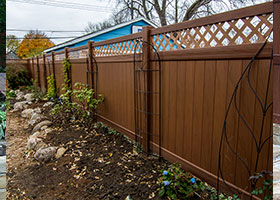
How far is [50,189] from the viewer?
110 inches

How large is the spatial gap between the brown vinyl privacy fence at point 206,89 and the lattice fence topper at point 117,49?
3cm

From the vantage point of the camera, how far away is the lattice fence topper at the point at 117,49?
12.2ft

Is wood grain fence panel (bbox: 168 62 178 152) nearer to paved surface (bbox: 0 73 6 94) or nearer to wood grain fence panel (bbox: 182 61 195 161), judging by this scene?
wood grain fence panel (bbox: 182 61 195 161)

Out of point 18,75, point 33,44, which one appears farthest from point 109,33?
point 33,44

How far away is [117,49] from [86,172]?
220 cm

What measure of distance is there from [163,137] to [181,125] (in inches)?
17.8

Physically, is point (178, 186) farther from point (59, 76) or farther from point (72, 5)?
point (72, 5)

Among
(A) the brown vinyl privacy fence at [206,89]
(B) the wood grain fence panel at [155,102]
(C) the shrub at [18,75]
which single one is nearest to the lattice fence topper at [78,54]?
(A) the brown vinyl privacy fence at [206,89]

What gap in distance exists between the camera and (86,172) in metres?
3.09

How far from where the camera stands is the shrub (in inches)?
504

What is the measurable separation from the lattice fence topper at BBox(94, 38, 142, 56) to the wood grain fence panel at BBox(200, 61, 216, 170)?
133cm

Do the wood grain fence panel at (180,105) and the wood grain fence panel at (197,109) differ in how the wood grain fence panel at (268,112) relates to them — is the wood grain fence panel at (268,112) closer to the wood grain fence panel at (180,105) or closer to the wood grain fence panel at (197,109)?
the wood grain fence panel at (197,109)

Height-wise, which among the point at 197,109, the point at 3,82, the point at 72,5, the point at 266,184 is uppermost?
the point at 72,5

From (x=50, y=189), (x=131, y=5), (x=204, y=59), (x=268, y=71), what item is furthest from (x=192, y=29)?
(x=131, y=5)
